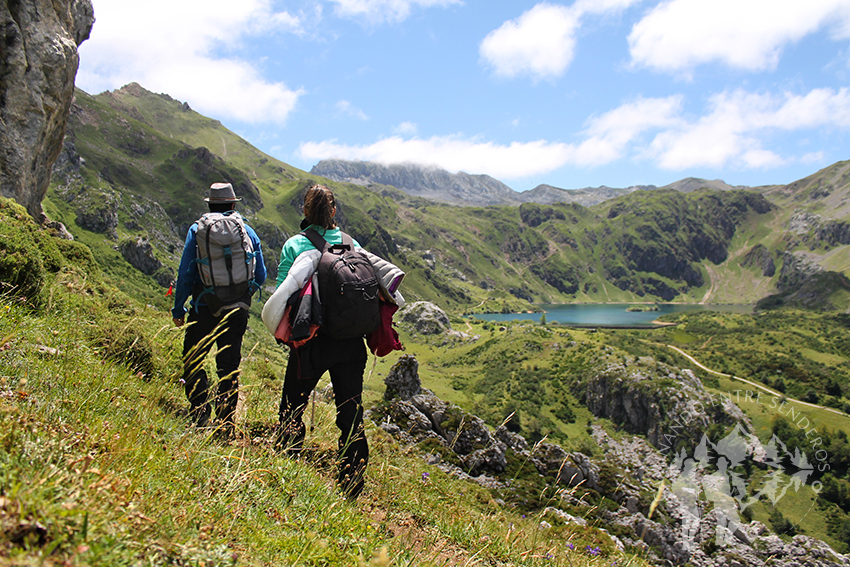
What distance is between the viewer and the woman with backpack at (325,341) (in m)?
4.03

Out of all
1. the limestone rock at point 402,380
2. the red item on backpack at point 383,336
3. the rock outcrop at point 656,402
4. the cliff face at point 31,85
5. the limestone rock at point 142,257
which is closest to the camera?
the red item on backpack at point 383,336

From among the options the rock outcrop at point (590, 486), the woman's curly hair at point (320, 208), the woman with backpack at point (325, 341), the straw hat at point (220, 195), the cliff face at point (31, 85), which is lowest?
the rock outcrop at point (590, 486)

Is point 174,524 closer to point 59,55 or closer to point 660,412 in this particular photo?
point 59,55

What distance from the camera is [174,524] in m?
2.00

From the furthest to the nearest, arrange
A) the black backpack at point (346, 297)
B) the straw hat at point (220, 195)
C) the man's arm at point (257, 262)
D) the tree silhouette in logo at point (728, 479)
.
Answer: the tree silhouette in logo at point (728, 479) < the man's arm at point (257, 262) < the straw hat at point (220, 195) < the black backpack at point (346, 297)

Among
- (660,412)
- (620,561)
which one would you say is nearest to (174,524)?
(620,561)

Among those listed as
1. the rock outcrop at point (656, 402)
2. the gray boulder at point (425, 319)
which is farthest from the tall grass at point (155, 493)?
the gray boulder at point (425, 319)

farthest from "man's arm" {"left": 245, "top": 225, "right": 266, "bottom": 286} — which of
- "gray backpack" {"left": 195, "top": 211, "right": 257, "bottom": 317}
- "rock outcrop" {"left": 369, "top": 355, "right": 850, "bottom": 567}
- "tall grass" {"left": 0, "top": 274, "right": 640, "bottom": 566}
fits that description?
"rock outcrop" {"left": 369, "top": 355, "right": 850, "bottom": 567}

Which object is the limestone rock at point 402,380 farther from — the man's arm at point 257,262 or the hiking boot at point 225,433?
the hiking boot at point 225,433

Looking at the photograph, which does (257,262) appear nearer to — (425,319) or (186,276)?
(186,276)

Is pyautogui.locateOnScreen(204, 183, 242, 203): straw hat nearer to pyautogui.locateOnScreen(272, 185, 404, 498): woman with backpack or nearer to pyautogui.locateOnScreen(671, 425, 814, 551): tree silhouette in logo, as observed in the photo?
pyautogui.locateOnScreen(272, 185, 404, 498): woman with backpack

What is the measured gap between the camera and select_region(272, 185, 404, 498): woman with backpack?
13.2ft

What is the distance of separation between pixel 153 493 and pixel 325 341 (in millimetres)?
2119

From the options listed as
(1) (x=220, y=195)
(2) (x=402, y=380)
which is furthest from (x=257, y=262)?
(2) (x=402, y=380)
